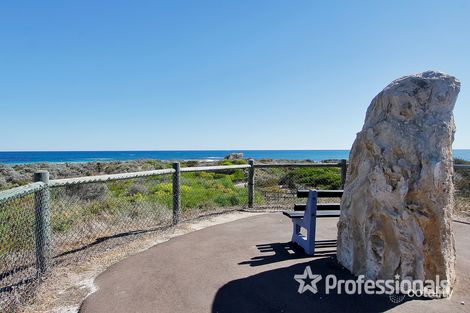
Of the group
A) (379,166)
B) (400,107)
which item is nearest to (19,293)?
(379,166)

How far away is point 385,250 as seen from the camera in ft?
12.4

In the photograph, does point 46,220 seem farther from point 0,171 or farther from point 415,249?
point 0,171

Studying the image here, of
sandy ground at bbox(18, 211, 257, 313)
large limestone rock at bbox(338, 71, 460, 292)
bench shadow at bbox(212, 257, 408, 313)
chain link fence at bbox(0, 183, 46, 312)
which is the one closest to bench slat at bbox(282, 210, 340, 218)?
bench shadow at bbox(212, 257, 408, 313)

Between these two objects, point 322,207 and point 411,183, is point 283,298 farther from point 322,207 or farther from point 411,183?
point 322,207

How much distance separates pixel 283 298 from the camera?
3.65m

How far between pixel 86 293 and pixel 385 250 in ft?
11.3

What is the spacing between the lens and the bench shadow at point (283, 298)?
3.43 meters

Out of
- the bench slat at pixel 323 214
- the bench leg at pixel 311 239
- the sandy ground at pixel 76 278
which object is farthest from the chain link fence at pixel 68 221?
the bench leg at pixel 311 239

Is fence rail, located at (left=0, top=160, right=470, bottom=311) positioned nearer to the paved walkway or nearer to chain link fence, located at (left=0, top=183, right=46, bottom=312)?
chain link fence, located at (left=0, top=183, right=46, bottom=312)

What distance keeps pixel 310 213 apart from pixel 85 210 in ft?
18.4

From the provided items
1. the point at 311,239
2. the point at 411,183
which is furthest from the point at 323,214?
the point at 411,183

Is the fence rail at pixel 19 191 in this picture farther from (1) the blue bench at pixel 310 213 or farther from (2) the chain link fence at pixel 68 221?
(1) the blue bench at pixel 310 213

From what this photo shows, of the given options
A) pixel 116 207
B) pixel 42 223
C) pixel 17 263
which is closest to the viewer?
pixel 42 223

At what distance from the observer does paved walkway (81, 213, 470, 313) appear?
3.47m
